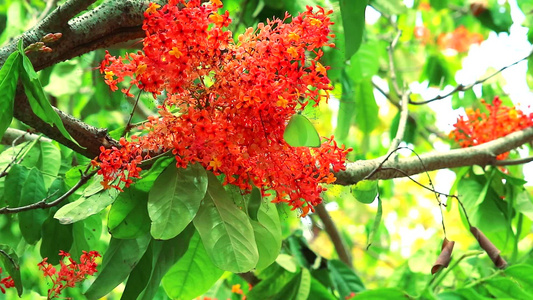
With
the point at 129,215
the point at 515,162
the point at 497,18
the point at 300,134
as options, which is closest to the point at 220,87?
the point at 300,134

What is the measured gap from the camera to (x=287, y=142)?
3.64ft

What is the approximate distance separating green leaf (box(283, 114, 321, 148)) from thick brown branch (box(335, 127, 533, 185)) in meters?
0.45

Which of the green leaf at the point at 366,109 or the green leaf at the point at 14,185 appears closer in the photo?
the green leaf at the point at 14,185

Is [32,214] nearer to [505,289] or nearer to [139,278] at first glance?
[139,278]

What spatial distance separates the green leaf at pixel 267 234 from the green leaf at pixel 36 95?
0.42 metres

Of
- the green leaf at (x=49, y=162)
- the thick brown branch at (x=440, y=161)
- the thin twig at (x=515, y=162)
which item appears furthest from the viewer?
the thin twig at (x=515, y=162)

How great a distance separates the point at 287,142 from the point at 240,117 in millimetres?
102

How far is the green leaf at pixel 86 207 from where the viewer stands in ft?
3.95

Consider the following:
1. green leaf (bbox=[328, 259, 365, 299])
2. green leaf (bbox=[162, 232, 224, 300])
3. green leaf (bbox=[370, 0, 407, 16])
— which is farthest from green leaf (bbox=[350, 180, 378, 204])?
green leaf (bbox=[370, 0, 407, 16])

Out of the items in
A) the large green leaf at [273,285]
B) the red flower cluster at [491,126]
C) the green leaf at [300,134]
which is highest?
the green leaf at [300,134]

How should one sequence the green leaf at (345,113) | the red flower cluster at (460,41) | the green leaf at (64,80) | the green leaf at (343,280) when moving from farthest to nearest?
the red flower cluster at (460,41) → the green leaf at (64,80) → the green leaf at (345,113) → the green leaf at (343,280)

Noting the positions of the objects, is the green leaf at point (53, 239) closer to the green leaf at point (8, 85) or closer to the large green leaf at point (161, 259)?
the large green leaf at point (161, 259)

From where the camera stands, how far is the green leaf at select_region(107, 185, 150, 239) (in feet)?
4.08

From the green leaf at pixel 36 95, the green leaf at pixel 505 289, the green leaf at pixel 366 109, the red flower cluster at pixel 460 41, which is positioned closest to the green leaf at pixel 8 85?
the green leaf at pixel 36 95
